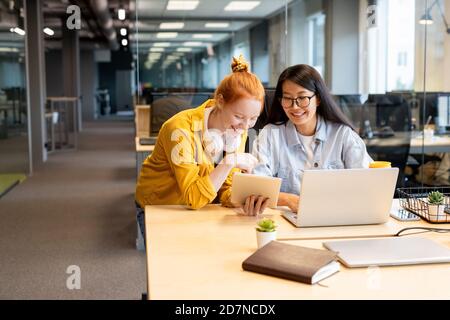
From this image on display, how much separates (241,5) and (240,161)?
7.81 meters

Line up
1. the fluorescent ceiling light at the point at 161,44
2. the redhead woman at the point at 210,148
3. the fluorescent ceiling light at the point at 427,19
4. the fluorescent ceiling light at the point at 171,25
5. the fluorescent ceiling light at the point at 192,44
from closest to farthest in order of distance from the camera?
the redhead woman at the point at 210,148 → the fluorescent ceiling light at the point at 427,19 → the fluorescent ceiling light at the point at 171,25 → the fluorescent ceiling light at the point at 161,44 → the fluorescent ceiling light at the point at 192,44

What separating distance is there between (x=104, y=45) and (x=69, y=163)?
54.9ft

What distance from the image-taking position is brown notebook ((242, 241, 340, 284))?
1.46 meters

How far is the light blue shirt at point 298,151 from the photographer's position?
2643 millimetres

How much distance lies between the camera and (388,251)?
1.67m

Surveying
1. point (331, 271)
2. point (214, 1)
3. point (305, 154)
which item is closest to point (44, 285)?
point (305, 154)

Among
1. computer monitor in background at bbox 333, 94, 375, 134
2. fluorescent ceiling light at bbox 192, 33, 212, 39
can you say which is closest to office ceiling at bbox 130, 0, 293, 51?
fluorescent ceiling light at bbox 192, 33, 212, 39

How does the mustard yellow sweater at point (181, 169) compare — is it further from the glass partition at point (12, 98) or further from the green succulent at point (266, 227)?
the glass partition at point (12, 98)

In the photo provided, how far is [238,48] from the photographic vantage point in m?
10.3

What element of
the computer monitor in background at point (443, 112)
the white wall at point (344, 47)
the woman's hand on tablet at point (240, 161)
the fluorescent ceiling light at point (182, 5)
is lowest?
the woman's hand on tablet at point (240, 161)

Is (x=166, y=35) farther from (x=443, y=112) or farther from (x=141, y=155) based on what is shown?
(x=443, y=112)

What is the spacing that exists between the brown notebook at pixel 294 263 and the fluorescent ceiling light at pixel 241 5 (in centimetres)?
835

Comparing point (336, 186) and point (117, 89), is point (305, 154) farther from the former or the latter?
point (117, 89)

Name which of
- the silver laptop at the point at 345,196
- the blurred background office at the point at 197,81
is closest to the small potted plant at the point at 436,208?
the silver laptop at the point at 345,196
